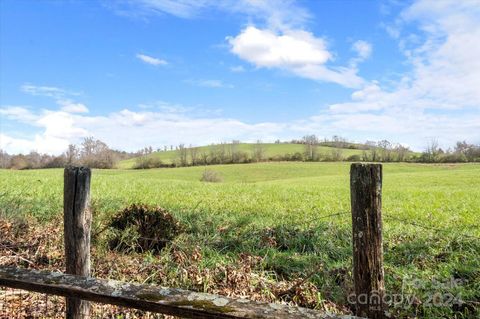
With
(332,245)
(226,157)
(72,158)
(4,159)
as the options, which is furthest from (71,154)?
(332,245)

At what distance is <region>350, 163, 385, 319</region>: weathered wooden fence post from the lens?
2977mm

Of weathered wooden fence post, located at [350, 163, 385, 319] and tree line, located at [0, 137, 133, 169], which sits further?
tree line, located at [0, 137, 133, 169]

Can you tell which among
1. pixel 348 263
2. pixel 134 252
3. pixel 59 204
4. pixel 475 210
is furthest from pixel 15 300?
pixel 475 210

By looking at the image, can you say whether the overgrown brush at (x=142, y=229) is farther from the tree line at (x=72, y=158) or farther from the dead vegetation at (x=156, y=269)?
the tree line at (x=72, y=158)

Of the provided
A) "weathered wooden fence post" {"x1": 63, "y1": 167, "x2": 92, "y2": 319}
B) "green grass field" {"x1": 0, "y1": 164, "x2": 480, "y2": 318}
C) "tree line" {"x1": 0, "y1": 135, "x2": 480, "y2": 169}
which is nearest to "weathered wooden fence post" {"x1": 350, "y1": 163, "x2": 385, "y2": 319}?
"green grass field" {"x1": 0, "y1": 164, "x2": 480, "y2": 318}

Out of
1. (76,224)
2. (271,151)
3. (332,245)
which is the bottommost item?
(332,245)

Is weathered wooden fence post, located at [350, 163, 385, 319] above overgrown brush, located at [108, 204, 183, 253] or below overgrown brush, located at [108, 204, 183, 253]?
above

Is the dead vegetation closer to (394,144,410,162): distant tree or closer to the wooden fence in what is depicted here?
the wooden fence

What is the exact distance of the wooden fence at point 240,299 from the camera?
2453 mm

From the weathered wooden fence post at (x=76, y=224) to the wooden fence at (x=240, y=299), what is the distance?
695 mm

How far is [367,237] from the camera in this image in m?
3.07

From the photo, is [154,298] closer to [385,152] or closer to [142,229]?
[142,229]

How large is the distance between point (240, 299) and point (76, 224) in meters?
2.12

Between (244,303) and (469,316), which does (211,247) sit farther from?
(244,303)
